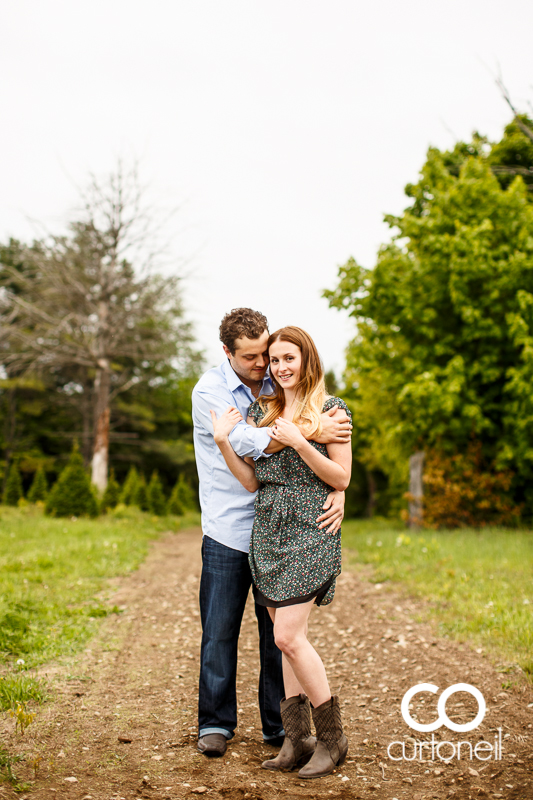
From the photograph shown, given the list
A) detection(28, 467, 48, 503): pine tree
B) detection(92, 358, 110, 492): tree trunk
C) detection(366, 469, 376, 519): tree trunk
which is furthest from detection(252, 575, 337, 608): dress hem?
detection(366, 469, 376, 519): tree trunk

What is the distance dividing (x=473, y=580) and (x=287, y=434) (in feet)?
15.5

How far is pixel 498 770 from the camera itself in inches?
108

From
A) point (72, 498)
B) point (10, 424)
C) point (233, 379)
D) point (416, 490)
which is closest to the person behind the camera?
point (233, 379)

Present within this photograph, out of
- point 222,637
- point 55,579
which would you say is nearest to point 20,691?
point 222,637

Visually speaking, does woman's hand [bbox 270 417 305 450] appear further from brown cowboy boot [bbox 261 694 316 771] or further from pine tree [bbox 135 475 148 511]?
pine tree [bbox 135 475 148 511]

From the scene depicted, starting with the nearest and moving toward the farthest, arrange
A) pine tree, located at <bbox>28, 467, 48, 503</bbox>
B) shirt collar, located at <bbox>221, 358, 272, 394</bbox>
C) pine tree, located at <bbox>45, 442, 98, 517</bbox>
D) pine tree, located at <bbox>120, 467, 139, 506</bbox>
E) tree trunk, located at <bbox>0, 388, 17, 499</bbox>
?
shirt collar, located at <bbox>221, 358, 272, 394</bbox>, pine tree, located at <bbox>45, 442, 98, 517</bbox>, pine tree, located at <bbox>120, 467, 139, 506</bbox>, pine tree, located at <bbox>28, 467, 48, 503</bbox>, tree trunk, located at <bbox>0, 388, 17, 499</bbox>

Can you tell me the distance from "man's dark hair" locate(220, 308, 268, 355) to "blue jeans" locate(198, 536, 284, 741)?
109 cm

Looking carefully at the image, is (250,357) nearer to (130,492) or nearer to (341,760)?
(341,760)

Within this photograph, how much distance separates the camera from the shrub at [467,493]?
45.2ft

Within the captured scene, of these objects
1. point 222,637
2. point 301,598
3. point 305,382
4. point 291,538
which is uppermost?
point 305,382

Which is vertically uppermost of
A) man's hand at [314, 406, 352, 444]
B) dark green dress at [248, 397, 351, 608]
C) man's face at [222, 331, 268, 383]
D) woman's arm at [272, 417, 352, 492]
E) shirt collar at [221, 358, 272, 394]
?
man's face at [222, 331, 268, 383]

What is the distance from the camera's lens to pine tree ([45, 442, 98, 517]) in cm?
1432

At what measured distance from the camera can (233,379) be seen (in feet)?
10.4

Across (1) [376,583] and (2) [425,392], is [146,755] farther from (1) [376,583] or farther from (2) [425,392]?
(2) [425,392]
